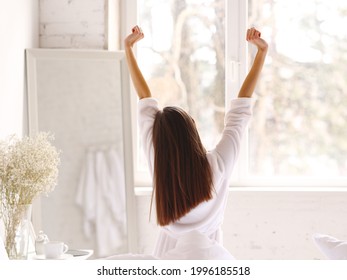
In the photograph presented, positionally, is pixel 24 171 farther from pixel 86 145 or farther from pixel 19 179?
pixel 86 145

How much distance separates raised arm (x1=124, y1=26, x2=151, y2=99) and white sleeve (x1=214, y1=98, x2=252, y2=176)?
1.33ft

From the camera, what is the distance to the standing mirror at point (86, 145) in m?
4.10

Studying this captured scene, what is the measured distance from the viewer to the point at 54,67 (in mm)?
4156

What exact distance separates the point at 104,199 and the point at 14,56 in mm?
1007

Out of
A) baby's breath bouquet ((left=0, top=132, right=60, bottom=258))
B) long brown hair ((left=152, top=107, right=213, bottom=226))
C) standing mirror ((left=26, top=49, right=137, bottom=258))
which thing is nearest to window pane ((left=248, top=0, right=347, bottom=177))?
standing mirror ((left=26, top=49, right=137, bottom=258))

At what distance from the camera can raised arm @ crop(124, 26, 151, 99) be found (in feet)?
9.70

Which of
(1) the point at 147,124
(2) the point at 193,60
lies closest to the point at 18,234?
(1) the point at 147,124

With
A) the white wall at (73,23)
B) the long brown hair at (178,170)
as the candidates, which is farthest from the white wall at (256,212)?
the long brown hair at (178,170)

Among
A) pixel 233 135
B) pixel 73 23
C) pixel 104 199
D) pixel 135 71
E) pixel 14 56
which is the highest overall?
pixel 73 23

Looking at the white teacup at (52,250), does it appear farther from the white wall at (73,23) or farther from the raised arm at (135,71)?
the white wall at (73,23)

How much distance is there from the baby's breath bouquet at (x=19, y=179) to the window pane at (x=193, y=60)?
1.46 meters

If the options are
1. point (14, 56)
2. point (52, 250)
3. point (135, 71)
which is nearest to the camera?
point (135, 71)

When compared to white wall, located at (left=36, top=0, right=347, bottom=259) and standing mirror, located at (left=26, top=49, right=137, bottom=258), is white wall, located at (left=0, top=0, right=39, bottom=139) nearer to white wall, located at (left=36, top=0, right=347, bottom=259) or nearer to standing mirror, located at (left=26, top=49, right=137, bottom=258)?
standing mirror, located at (left=26, top=49, right=137, bottom=258)

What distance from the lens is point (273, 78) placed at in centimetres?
440
